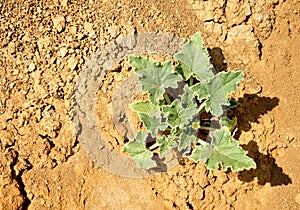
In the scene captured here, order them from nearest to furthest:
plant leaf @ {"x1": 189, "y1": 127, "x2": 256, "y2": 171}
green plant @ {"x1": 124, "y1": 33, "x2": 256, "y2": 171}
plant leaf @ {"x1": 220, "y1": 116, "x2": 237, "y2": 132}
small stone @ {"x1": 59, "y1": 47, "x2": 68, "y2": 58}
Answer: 1. plant leaf @ {"x1": 189, "y1": 127, "x2": 256, "y2": 171}
2. green plant @ {"x1": 124, "y1": 33, "x2": 256, "y2": 171}
3. plant leaf @ {"x1": 220, "y1": 116, "x2": 237, "y2": 132}
4. small stone @ {"x1": 59, "y1": 47, "x2": 68, "y2": 58}

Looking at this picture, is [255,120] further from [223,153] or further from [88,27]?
[88,27]

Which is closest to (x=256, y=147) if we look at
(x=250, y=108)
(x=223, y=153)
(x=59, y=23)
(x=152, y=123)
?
(x=250, y=108)

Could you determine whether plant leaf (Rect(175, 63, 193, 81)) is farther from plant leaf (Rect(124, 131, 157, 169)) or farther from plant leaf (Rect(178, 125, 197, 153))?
plant leaf (Rect(124, 131, 157, 169))

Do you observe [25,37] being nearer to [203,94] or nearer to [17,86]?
[17,86]

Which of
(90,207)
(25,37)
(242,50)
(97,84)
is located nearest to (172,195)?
(90,207)

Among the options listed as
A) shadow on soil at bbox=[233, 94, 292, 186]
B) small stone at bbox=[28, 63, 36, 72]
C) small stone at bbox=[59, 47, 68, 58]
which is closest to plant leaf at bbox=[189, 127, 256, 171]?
shadow on soil at bbox=[233, 94, 292, 186]

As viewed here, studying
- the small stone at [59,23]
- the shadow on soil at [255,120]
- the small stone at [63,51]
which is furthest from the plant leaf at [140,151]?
the small stone at [59,23]
